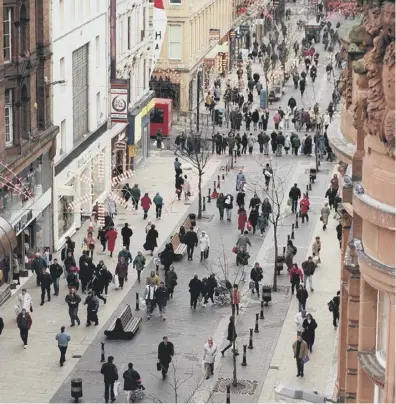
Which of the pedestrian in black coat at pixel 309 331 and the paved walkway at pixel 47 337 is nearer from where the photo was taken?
the paved walkway at pixel 47 337

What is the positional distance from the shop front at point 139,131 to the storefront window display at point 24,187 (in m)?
16.7

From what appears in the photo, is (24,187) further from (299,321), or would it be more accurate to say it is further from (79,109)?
(299,321)

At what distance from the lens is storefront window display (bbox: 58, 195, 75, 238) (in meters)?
58.9

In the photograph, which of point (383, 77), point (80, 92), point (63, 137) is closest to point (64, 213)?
point (63, 137)

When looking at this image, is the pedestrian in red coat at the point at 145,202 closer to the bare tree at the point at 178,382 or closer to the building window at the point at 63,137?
the building window at the point at 63,137

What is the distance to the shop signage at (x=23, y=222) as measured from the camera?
52281 mm

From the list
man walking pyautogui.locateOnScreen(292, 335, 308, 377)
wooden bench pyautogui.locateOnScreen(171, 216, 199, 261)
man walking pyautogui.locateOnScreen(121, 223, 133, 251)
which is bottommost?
wooden bench pyautogui.locateOnScreen(171, 216, 199, 261)

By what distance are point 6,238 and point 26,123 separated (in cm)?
859

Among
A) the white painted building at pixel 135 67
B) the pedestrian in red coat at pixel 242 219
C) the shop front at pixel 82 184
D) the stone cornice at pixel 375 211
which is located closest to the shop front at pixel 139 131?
the white painted building at pixel 135 67

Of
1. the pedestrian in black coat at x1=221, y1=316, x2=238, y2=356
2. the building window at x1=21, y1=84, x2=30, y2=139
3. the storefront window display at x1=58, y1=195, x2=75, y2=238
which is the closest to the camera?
the pedestrian in black coat at x1=221, y1=316, x2=238, y2=356

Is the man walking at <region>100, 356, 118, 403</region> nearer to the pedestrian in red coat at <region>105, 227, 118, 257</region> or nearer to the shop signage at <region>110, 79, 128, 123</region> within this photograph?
the pedestrian in red coat at <region>105, 227, 118, 257</region>

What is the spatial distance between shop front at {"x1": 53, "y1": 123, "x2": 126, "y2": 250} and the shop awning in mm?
10230

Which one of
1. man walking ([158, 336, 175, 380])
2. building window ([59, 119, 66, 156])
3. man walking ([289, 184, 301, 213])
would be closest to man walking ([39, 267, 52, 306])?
man walking ([158, 336, 175, 380])

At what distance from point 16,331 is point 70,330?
1729 mm
